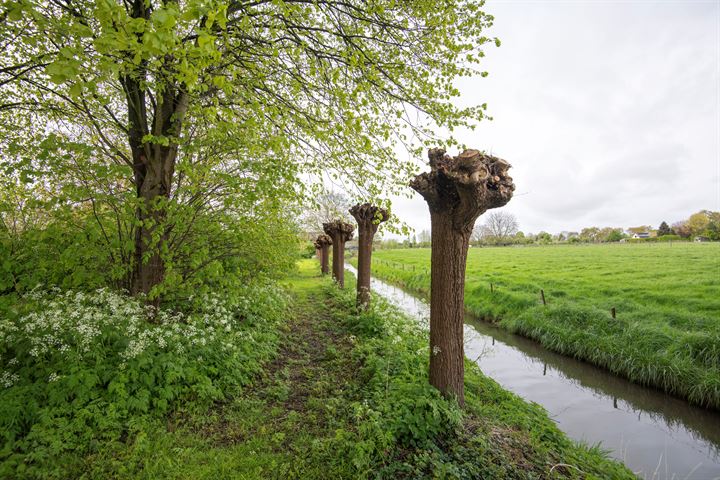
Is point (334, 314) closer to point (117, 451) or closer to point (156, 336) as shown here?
point (156, 336)

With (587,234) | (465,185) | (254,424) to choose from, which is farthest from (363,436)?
(587,234)

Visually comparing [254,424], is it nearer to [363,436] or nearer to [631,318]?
[363,436]

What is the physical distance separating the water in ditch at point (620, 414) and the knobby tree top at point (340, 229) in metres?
7.83

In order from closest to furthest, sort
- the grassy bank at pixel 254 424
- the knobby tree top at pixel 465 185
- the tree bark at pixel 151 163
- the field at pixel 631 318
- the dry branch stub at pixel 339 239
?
the grassy bank at pixel 254 424 → the knobby tree top at pixel 465 185 → the tree bark at pixel 151 163 → the field at pixel 631 318 → the dry branch stub at pixel 339 239

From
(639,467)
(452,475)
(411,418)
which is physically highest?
(411,418)

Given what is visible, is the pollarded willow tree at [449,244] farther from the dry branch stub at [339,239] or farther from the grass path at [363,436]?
the dry branch stub at [339,239]

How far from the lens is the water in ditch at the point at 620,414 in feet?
17.8

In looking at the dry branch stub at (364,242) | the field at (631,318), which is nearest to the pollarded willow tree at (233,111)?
the dry branch stub at (364,242)

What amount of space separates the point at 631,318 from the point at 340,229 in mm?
11272

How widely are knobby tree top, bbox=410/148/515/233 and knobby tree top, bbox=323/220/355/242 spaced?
36.0 feet

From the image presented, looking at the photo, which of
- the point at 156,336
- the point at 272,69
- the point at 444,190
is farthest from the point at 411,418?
the point at 272,69

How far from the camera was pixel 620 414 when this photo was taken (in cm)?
680

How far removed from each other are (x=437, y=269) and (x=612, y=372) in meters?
7.24

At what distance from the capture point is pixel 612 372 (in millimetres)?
A: 8648
